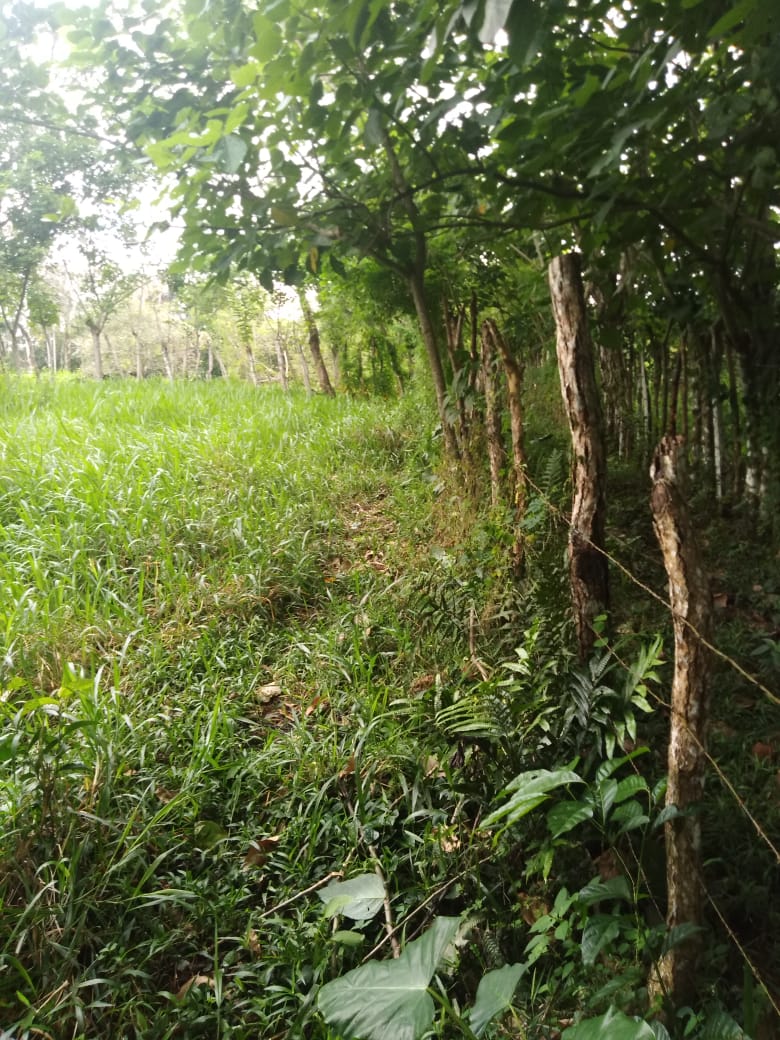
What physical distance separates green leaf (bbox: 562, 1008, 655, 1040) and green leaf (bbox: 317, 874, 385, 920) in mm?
567

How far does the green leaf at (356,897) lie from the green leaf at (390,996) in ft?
1.05

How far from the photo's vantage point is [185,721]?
2.08 metres

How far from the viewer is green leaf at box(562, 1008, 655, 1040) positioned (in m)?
0.84

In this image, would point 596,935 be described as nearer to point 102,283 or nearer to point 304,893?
point 304,893

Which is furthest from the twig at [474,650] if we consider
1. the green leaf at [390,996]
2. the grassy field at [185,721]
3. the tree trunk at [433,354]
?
the tree trunk at [433,354]

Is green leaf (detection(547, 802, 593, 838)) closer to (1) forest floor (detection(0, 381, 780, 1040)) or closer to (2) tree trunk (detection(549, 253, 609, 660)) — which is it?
(1) forest floor (detection(0, 381, 780, 1040))

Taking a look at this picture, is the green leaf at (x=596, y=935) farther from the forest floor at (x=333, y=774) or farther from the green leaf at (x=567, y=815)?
the green leaf at (x=567, y=815)

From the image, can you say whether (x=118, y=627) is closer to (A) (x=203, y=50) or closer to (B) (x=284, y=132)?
(B) (x=284, y=132)

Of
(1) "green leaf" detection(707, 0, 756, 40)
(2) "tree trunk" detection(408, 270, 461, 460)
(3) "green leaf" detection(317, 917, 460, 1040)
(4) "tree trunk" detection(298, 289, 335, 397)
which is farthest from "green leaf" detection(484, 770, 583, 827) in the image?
(4) "tree trunk" detection(298, 289, 335, 397)

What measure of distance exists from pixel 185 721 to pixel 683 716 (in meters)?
1.61

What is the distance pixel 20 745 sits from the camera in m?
1.72

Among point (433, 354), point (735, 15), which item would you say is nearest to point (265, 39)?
point (735, 15)

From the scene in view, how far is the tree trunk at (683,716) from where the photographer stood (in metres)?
1.17

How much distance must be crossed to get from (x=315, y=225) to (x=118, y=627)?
1.80 m
